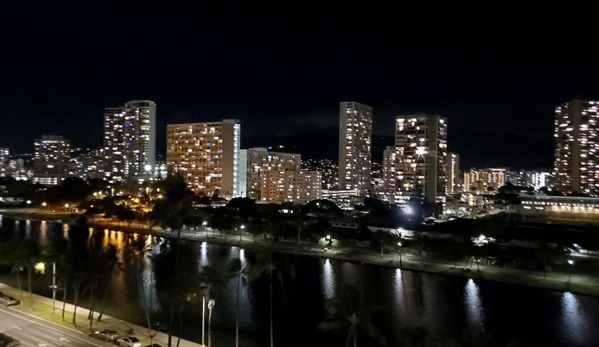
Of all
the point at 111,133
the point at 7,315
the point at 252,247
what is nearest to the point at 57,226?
the point at 252,247

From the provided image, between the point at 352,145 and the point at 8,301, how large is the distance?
5855 centimetres

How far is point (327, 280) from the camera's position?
18.2 m

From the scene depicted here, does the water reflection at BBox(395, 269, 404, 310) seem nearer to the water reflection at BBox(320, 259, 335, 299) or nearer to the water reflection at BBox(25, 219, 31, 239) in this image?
the water reflection at BBox(320, 259, 335, 299)

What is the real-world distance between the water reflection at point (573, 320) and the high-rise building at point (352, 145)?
52510 millimetres

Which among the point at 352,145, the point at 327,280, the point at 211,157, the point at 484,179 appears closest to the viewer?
the point at 327,280

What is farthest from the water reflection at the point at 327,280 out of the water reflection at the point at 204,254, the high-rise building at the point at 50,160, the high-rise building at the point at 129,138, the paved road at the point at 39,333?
the high-rise building at the point at 50,160

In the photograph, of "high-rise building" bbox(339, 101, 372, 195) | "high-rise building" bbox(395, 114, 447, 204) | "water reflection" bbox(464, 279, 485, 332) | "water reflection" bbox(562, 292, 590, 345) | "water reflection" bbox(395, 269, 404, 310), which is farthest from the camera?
"high-rise building" bbox(339, 101, 372, 195)

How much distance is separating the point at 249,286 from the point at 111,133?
70.2 meters

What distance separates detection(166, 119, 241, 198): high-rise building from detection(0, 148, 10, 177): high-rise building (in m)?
64.8

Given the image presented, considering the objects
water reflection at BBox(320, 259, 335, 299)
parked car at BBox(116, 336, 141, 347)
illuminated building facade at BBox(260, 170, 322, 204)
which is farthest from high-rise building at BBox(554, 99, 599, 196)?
parked car at BBox(116, 336, 141, 347)

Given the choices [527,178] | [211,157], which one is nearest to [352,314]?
[211,157]

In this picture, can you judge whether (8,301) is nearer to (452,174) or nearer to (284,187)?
(284,187)

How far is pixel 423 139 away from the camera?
50.4 m

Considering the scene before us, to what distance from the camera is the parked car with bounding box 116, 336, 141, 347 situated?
362 inches
